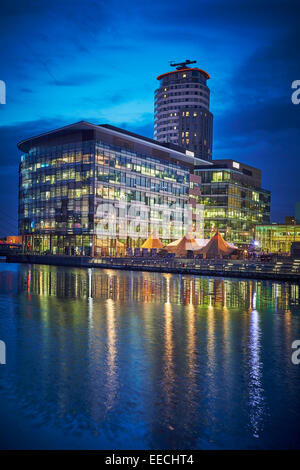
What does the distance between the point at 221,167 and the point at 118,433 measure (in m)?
140

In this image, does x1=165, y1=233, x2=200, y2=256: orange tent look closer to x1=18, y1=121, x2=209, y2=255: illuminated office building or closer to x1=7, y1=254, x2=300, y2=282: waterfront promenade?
x1=7, y1=254, x2=300, y2=282: waterfront promenade

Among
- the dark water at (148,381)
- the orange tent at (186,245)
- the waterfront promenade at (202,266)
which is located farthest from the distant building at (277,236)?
the dark water at (148,381)

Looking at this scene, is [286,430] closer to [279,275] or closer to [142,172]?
[279,275]

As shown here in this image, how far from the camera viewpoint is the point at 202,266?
196ft

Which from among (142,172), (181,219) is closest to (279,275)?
(142,172)

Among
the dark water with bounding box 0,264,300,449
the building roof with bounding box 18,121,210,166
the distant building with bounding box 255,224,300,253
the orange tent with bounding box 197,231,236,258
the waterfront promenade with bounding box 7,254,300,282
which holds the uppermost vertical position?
the building roof with bounding box 18,121,210,166

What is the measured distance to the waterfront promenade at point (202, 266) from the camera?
4956cm

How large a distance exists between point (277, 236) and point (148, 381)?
135 m

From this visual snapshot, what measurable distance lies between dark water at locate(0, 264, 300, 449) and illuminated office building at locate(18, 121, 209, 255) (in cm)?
7918

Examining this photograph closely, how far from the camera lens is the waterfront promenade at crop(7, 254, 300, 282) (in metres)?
49.6

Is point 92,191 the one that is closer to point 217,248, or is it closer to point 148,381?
point 217,248

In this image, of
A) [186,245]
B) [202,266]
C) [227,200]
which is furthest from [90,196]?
[227,200]

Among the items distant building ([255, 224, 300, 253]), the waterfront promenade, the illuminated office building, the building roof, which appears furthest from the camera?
distant building ([255, 224, 300, 253])

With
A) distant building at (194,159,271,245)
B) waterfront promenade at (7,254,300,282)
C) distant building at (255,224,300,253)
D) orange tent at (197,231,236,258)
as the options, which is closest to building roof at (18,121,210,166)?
distant building at (194,159,271,245)
